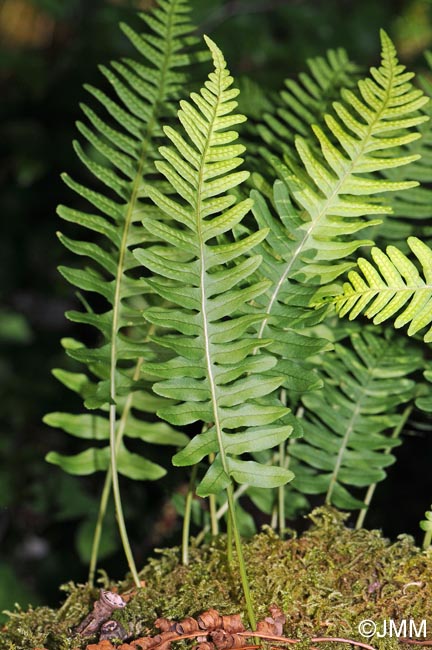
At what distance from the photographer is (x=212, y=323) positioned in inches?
39.9

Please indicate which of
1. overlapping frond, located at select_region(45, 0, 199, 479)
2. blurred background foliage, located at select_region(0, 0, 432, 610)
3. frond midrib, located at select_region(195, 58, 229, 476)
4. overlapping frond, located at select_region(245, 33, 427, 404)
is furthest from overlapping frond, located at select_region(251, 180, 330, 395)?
blurred background foliage, located at select_region(0, 0, 432, 610)

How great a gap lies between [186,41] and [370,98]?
43 centimetres

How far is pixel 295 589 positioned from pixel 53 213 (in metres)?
2.38

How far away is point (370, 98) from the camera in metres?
1.03

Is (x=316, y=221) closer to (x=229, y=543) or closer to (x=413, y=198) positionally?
(x=413, y=198)

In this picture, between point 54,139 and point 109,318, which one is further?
point 54,139

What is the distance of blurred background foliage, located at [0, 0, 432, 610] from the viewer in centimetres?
234

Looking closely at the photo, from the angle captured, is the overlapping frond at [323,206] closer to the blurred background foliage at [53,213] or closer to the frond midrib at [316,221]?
the frond midrib at [316,221]

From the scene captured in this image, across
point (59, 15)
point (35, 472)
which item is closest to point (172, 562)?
point (35, 472)

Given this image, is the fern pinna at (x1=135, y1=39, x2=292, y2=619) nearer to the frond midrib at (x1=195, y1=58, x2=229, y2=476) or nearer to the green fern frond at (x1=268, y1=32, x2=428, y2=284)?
the frond midrib at (x1=195, y1=58, x2=229, y2=476)

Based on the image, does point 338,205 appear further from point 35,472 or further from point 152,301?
point 35,472

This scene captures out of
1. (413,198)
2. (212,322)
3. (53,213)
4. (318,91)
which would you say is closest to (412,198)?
(413,198)

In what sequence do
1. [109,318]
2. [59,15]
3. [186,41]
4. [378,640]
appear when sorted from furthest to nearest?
1. [59,15]
2. [186,41]
3. [109,318]
4. [378,640]

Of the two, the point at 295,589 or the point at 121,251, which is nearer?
the point at 295,589
